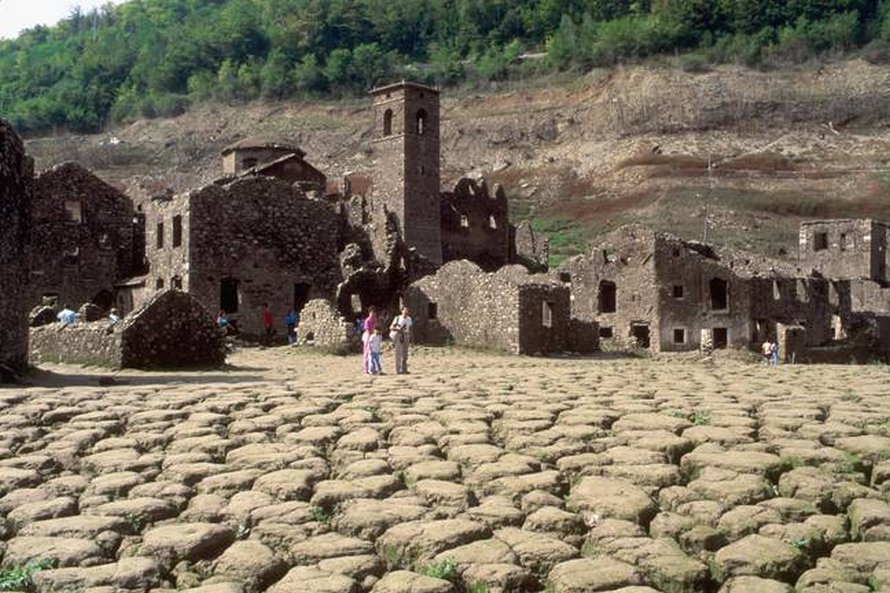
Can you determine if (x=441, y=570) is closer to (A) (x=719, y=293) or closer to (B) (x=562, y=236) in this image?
(A) (x=719, y=293)

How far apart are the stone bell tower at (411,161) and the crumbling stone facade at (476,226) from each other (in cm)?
91

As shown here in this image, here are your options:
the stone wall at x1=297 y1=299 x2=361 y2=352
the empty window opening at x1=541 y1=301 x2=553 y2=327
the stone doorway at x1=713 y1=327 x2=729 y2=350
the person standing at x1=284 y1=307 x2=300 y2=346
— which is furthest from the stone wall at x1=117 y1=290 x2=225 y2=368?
the stone doorway at x1=713 y1=327 x2=729 y2=350

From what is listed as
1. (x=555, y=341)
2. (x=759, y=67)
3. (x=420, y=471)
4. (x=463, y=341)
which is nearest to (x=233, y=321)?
(x=463, y=341)

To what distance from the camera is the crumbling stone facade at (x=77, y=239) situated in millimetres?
33594

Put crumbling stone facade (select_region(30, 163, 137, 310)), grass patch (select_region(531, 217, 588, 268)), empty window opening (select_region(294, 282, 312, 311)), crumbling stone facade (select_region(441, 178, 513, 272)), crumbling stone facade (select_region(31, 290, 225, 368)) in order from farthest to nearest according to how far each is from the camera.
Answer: grass patch (select_region(531, 217, 588, 268)) < crumbling stone facade (select_region(441, 178, 513, 272)) < crumbling stone facade (select_region(30, 163, 137, 310)) < empty window opening (select_region(294, 282, 312, 311)) < crumbling stone facade (select_region(31, 290, 225, 368))

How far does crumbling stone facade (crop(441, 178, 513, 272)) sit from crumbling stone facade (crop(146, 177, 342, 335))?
12.9 m

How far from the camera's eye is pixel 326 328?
25.4 meters

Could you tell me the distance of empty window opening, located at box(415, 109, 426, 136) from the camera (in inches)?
1767

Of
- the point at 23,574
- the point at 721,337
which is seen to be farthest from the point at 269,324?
the point at 23,574

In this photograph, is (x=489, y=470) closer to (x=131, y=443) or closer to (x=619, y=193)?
(x=131, y=443)

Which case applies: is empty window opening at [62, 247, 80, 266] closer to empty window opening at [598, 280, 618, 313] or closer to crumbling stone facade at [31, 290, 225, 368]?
crumbling stone facade at [31, 290, 225, 368]

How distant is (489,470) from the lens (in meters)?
7.42

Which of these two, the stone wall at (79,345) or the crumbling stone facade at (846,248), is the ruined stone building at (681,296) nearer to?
the crumbling stone facade at (846,248)

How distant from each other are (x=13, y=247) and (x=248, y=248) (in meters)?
15.9
